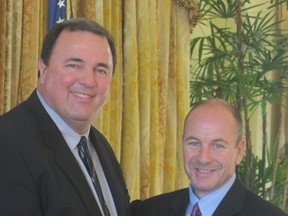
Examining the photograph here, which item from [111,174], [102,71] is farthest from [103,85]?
[111,174]

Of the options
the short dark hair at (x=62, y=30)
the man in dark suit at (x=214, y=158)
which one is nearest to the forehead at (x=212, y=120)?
the man in dark suit at (x=214, y=158)

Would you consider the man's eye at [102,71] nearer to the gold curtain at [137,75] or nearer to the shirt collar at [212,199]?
the shirt collar at [212,199]

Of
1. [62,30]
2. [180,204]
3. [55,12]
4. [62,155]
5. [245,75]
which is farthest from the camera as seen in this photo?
[245,75]

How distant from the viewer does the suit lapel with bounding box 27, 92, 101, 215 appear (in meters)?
2.25

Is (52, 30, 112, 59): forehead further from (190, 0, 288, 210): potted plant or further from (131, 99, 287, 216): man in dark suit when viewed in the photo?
(190, 0, 288, 210): potted plant

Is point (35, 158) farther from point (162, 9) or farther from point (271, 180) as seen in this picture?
point (271, 180)

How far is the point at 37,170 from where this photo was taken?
2080mm

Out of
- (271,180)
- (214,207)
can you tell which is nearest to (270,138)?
(271,180)

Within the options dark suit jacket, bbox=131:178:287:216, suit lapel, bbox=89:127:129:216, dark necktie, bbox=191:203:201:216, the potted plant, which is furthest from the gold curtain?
dark necktie, bbox=191:203:201:216

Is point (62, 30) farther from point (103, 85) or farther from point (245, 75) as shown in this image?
point (245, 75)

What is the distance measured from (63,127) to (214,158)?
629 millimetres

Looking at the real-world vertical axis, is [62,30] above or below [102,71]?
above

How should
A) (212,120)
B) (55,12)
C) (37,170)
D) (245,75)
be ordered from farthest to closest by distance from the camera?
1. (245,75)
2. (55,12)
3. (212,120)
4. (37,170)

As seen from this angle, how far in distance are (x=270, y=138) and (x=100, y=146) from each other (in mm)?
4194
